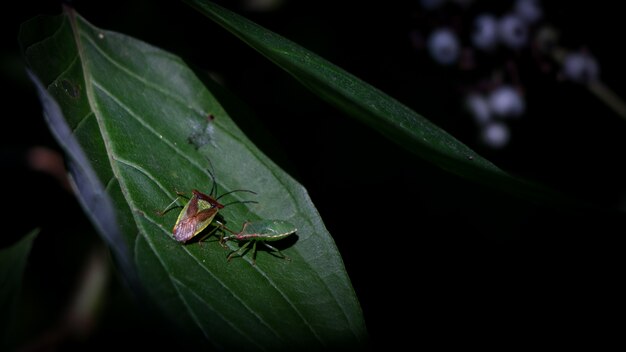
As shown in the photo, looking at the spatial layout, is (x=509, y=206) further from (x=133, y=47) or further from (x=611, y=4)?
(x=133, y=47)

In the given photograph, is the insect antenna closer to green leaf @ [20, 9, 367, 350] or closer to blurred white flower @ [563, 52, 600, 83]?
green leaf @ [20, 9, 367, 350]

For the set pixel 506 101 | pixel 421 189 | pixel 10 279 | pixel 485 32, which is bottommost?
pixel 10 279

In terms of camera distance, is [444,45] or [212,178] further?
[444,45]

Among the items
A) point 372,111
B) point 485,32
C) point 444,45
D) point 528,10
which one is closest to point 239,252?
point 372,111

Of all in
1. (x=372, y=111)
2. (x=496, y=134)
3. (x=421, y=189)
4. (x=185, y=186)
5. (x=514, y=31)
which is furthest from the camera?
(x=421, y=189)

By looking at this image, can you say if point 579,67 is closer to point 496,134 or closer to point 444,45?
point 496,134

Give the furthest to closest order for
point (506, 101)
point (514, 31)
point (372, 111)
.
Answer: point (506, 101) < point (514, 31) < point (372, 111)

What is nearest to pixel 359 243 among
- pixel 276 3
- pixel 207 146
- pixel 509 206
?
pixel 509 206
